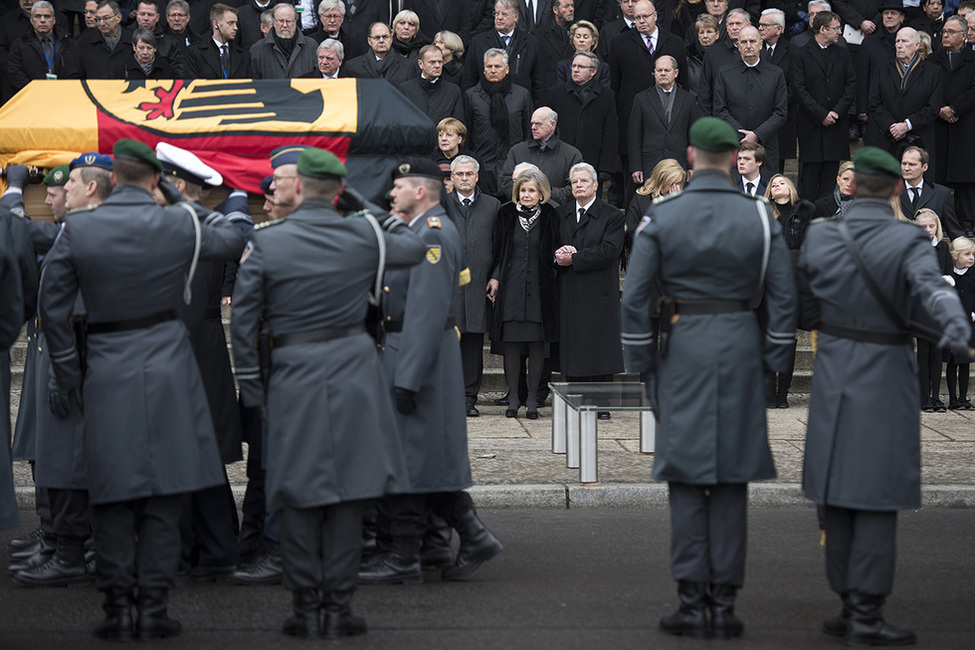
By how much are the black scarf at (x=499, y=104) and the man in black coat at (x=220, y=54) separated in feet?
7.69

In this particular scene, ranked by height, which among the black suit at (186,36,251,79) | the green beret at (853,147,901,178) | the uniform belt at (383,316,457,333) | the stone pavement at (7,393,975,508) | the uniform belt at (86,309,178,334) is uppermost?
the black suit at (186,36,251,79)

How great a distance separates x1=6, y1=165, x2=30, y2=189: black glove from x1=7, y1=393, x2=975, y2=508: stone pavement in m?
2.25

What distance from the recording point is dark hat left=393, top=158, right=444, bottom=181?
668cm

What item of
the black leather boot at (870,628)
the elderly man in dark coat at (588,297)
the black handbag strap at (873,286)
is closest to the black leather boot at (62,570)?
the black leather boot at (870,628)

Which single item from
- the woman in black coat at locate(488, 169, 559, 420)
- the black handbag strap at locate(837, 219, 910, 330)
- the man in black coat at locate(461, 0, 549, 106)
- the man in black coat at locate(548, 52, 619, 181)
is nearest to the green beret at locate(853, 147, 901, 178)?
the black handbag strap at locate(837, 219, 910, 330)

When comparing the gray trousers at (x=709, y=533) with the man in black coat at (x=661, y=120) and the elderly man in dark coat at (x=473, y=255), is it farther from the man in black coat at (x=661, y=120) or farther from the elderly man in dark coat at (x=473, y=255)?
the man in black coat at (x=661, y=120)

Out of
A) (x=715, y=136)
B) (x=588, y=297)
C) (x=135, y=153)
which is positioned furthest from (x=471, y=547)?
(x=588, y=297)

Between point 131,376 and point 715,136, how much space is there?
2.50 metres

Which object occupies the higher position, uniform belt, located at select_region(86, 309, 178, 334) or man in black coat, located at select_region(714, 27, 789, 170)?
man in black coat, located at select_region(714, 27, 789, 170)

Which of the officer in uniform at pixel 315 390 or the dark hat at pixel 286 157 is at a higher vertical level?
the dark hat at pixel 286 157

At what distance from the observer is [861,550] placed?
5.56 meters

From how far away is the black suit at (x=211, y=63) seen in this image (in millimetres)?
13531

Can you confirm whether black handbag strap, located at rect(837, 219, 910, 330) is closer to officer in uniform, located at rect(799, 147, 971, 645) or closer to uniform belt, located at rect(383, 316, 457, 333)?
officer in uniform, located at rect(799, 147, 971, 645)

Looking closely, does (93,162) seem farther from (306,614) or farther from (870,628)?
(870,628)
